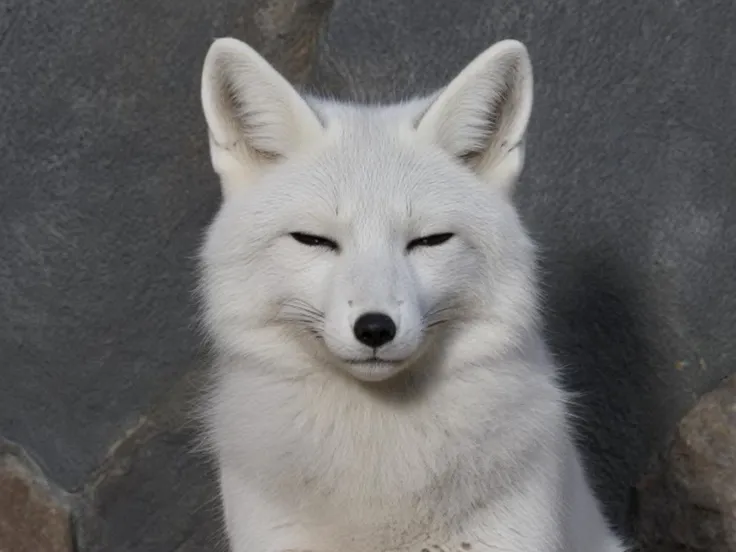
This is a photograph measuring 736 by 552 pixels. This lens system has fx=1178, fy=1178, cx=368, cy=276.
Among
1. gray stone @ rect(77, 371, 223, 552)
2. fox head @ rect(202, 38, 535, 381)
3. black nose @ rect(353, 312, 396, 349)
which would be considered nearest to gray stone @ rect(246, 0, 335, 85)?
gray stone @ rect(77, 371, 223, 552)

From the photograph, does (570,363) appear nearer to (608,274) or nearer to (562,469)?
(608,274)

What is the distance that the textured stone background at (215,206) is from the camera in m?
3.01

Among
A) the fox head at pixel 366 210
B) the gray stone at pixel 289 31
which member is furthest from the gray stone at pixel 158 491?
the fox head at pixel 366 210

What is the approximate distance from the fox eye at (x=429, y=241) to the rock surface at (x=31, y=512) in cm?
167

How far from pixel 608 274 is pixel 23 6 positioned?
166 centimetres

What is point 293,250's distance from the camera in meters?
2.00

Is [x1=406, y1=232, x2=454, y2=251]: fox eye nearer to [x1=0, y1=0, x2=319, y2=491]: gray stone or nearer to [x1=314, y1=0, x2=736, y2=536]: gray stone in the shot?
[x1=314, y1=0, x2=736, y2=536]: gray stone

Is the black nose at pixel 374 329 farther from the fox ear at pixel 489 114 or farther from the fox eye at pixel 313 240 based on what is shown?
the fox ear at pixel 489 114

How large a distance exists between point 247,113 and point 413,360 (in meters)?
0.55

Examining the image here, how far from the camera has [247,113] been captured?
7.00ft

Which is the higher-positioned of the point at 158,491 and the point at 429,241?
the point at 429,241

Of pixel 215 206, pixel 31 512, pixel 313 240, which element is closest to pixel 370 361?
pixel 313 240

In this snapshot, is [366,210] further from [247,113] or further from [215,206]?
[215,206]

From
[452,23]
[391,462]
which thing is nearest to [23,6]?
[452,23]
